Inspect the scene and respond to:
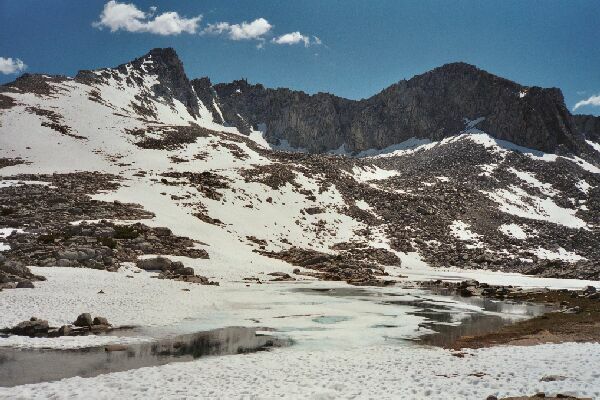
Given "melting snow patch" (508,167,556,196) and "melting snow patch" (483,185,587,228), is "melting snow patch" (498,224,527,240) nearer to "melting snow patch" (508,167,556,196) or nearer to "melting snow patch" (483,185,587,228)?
"melting snow patch" (483,185,587,228)

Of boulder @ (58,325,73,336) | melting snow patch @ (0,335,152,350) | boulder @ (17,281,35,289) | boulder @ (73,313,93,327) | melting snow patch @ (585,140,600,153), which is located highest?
melting snow patch @ (585,140,600,153)

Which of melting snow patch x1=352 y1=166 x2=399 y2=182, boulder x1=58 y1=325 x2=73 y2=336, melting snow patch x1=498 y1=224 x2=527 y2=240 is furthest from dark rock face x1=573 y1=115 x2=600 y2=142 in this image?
boulder x1=58 y1=325 x2=73 y2=336

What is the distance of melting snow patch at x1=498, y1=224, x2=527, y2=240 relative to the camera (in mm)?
82519

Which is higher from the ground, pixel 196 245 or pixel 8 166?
pixel 8 166

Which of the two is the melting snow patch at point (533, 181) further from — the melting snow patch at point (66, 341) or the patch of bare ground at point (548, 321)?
the melting snow patch at point (66, 341)

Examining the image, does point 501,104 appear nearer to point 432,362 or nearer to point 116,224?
point 116,224

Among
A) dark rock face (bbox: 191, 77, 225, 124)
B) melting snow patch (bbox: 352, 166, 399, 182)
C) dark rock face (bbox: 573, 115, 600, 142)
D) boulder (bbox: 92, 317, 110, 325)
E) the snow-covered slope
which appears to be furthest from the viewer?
dark rock face (bbox: 191, 77, 225, 124)

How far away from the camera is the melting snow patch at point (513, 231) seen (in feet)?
271

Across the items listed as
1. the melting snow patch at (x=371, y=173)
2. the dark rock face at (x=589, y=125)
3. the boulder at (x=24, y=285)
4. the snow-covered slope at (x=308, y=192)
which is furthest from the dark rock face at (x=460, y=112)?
the boulder at (x=24, y=285)

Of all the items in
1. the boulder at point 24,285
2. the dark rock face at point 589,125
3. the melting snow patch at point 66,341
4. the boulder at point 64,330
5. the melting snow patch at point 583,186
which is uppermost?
the dark rock face at point 589,125

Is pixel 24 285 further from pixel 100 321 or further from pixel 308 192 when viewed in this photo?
pixel 308 192

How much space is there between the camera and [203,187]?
6994 centimetres

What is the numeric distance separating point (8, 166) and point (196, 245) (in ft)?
143

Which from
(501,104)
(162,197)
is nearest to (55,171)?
(162,197)
